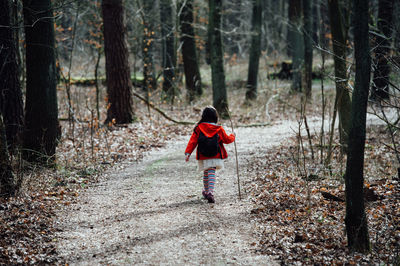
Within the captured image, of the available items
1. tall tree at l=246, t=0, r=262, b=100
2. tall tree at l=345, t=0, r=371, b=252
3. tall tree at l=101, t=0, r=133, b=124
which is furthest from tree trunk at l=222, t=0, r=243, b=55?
tall tree at l=345, t=0, r=371, b=252

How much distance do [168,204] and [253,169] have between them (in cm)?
286

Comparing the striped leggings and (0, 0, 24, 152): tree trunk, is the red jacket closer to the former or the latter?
the striped leggings

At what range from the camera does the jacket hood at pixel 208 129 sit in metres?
6.46

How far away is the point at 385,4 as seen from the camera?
615 inches

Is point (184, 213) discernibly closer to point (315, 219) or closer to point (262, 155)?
point (315, 219)

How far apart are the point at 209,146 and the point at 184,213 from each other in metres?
1.20

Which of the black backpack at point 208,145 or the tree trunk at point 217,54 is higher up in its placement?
the tree trunk at point 217,54

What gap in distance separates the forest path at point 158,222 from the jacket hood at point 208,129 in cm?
120

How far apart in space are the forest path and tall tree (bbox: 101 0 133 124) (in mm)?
4384

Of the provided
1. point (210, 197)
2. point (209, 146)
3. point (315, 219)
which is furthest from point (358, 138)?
point (210, 197)

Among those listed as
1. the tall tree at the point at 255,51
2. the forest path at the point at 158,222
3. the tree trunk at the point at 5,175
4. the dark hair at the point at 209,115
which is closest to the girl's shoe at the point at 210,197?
the forest path at the point at 158,222

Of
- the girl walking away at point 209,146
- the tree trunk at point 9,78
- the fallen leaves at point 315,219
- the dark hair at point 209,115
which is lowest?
the fallen leaves at point 315,219

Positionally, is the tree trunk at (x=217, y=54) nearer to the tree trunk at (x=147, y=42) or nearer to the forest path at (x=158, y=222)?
the tree trunk at (x=147, y=42)

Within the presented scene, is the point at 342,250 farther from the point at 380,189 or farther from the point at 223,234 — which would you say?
the point at 380,189
